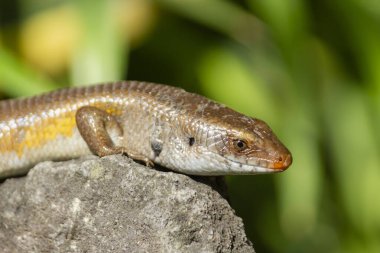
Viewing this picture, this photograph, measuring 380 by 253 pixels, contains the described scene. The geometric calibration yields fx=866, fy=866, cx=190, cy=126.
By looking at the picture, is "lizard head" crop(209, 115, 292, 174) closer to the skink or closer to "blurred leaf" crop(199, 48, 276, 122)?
the skink

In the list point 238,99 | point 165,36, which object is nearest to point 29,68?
point 165,36

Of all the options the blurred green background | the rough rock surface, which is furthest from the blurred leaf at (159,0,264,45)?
the rough rock surface

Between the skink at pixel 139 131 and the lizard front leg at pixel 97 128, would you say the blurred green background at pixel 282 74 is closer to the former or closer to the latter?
the skink at pixel 139 131

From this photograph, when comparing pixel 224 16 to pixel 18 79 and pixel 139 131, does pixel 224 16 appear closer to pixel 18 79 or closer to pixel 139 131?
pixel 18 79

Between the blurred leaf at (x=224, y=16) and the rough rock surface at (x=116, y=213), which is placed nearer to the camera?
the rough rock surface at (x=116, y=213)

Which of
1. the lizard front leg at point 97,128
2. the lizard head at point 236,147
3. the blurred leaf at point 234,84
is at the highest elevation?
the lizard head at point 236,147

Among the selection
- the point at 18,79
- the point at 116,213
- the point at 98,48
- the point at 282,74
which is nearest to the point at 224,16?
the point at 282,74

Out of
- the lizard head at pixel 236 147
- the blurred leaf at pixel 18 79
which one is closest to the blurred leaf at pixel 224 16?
the blurred leaf at pixel 18 79
